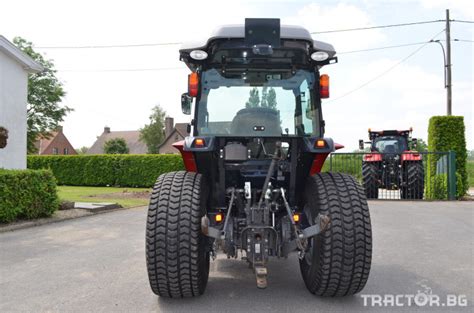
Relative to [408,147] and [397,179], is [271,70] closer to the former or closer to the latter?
[397,179]

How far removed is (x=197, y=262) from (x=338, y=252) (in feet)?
3.97

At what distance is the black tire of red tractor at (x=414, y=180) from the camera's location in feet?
Result: 46.5

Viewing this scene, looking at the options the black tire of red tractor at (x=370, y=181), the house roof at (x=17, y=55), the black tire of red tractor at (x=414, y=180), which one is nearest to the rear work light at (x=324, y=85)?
the black tire of red tractor at (x=370, y=181)

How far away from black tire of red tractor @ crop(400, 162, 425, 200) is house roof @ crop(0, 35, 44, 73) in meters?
14.3

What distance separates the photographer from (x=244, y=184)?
4.15 m

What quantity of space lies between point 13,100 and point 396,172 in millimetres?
13934

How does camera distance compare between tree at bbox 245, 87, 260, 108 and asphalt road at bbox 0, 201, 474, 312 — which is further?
tree at bbox 245, 87, 260, 108

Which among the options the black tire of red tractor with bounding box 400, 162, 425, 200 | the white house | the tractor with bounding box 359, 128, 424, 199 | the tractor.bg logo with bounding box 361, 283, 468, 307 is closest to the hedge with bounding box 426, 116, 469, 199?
the tractor with bounding box 359, 128, 424, 199

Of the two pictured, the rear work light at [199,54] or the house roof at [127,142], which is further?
the house roof at [127,142]

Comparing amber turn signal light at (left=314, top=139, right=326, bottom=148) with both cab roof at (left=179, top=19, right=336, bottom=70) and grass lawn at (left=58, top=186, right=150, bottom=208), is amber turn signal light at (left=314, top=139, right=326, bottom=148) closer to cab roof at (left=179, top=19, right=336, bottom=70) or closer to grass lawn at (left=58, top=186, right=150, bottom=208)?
cab roof at (left=179, top=19, right=336, bottom=70)

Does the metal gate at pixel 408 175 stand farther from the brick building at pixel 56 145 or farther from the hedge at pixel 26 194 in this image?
the brick building at pixel 56 145

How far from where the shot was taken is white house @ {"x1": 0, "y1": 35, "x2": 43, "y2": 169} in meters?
14.3

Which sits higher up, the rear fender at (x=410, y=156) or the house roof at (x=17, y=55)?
the house roof at (x=17, y=55)

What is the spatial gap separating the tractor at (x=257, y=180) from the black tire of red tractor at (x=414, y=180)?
11.2 meters
